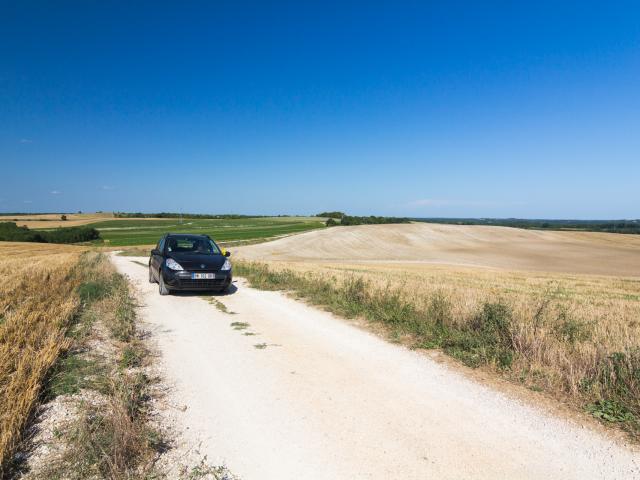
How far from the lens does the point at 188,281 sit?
35.8 feet

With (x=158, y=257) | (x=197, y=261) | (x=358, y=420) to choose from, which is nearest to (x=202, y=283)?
(x=197, y=261)

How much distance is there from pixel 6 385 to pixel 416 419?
15.0 feet

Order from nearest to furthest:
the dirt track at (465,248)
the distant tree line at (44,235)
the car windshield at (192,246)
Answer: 1. the car windshield at (192,246)
2. the dirt track at (465,248)
3. the distant tree line at (44,235)

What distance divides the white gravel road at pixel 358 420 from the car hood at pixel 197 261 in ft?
15.5

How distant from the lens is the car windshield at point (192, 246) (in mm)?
12258

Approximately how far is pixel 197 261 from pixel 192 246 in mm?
1877

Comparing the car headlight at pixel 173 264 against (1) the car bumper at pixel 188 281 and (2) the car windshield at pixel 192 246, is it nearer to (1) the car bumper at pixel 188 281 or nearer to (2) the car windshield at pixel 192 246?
(1) the car bumper at pixel 188 281

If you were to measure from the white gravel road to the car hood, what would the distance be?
15.5 ft

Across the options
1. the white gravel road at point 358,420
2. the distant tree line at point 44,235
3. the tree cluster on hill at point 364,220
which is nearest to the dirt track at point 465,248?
the tree cluster on hill at point 364,220

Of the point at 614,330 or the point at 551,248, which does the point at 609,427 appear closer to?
the point at 614,330

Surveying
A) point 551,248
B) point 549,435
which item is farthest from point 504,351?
point 551,248

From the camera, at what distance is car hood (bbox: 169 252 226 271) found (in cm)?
1109

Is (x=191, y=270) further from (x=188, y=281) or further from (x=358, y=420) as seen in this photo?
(x=358, y=420)

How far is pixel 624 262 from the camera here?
4712cm
